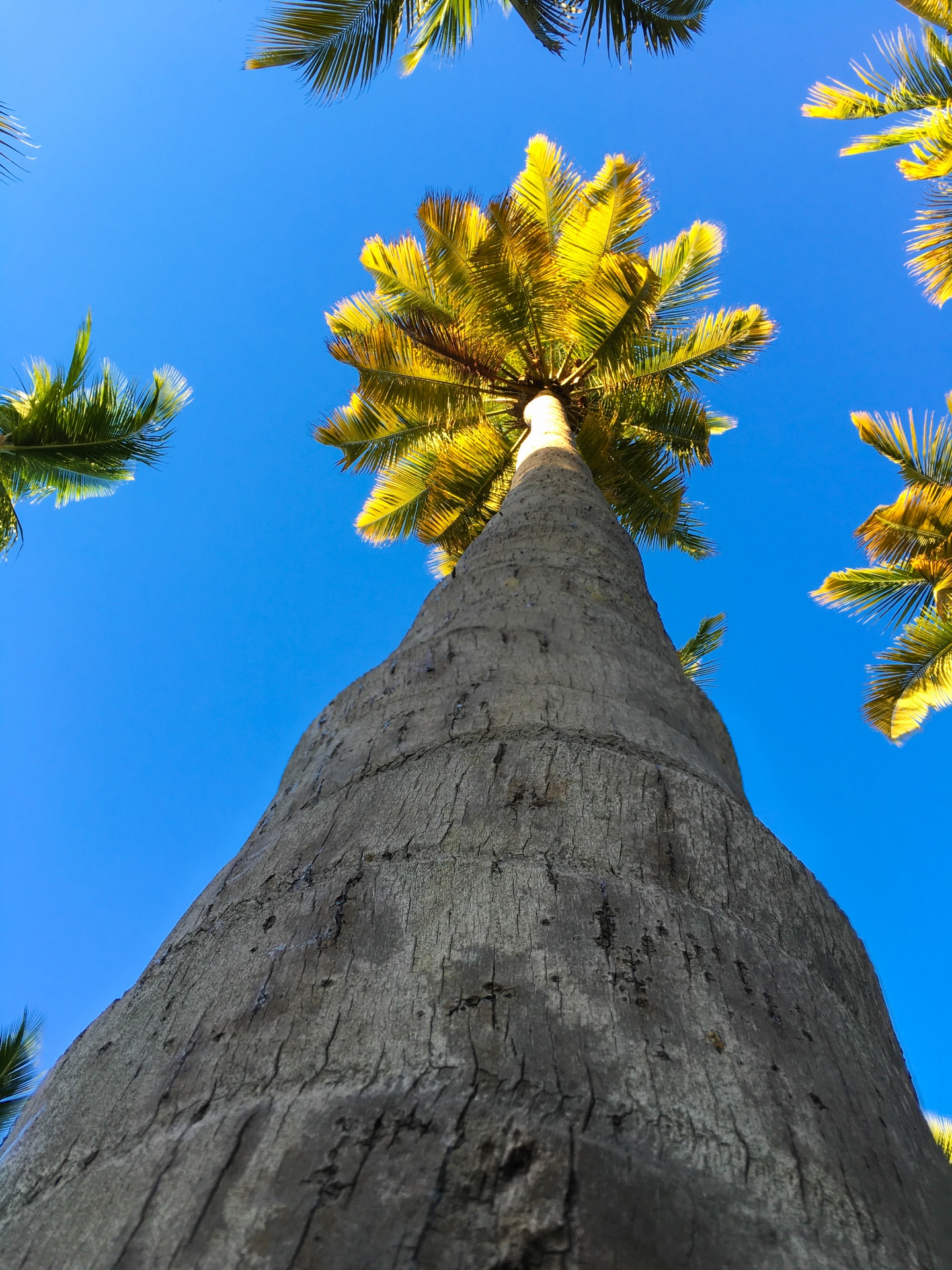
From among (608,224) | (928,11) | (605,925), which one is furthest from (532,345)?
(605,925)

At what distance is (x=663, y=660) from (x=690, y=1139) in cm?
169

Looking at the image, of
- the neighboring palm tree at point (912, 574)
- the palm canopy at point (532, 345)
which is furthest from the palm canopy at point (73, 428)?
the neighboring palm tree at point (912, 574)

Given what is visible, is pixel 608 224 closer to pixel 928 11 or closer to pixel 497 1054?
pixel 928 11

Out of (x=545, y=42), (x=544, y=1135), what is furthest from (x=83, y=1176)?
(x=545, y=42)

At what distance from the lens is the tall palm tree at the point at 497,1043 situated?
2.93ft

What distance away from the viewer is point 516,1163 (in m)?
0.92

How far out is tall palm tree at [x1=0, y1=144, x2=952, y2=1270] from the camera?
892mm

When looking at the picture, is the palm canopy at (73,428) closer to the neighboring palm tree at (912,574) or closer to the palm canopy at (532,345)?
the palm canopy at (532,345)

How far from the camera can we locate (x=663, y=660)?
2.57 metres

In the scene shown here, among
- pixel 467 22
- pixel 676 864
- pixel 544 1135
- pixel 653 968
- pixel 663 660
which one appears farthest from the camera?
pixel 467 22

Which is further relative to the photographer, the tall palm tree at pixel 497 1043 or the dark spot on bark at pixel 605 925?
the dark spot on bark at pixel 605 925

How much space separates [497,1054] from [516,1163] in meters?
0.14

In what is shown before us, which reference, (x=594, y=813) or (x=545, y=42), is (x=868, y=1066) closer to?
(x=594, y=813)

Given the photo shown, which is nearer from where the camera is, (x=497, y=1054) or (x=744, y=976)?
(x=497, y=1054)
